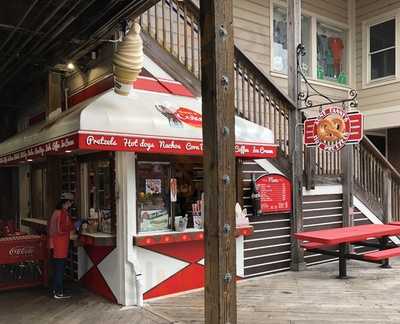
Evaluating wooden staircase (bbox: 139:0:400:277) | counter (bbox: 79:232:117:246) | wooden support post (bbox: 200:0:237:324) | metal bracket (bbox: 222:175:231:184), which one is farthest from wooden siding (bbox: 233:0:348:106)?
metal bracket (bbox: 222:175:231:184)

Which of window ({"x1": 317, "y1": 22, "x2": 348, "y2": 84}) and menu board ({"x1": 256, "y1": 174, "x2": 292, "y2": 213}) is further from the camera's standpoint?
window ({"x1": 317, "y1": 22, "x2": 348, "y2": 84})

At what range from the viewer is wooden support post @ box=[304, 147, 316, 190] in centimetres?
770

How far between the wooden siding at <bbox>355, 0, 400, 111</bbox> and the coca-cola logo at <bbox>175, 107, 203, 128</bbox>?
675cm

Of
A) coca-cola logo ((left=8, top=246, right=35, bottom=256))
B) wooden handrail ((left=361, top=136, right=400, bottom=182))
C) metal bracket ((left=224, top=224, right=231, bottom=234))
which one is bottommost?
coca-cola logo ((left=8, top=246, right=35, bottom=256))

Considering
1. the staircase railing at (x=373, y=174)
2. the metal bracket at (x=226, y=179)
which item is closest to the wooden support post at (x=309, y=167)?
the staircase railing at (x=373, y=174)

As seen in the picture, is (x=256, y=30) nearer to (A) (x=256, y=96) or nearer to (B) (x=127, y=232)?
(A) (x=256, y=96)

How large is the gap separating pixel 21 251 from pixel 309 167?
499cm

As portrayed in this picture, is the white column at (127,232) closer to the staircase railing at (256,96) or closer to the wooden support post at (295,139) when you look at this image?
the staircase railing at (256,96)

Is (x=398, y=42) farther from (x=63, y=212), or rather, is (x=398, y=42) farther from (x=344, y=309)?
(x=63, y=212)

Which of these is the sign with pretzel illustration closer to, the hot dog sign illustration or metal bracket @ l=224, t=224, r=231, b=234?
the hot dog sign illustration

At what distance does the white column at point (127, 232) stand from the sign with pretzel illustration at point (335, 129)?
3149mm

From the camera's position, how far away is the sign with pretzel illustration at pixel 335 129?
6.65m

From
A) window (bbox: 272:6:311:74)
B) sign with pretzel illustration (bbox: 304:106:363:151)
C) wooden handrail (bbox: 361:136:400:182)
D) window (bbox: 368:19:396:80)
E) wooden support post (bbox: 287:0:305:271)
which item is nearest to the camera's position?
sign with pretzel illustration (bbox: 304:106:363:151)

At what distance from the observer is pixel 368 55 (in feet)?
37.8
